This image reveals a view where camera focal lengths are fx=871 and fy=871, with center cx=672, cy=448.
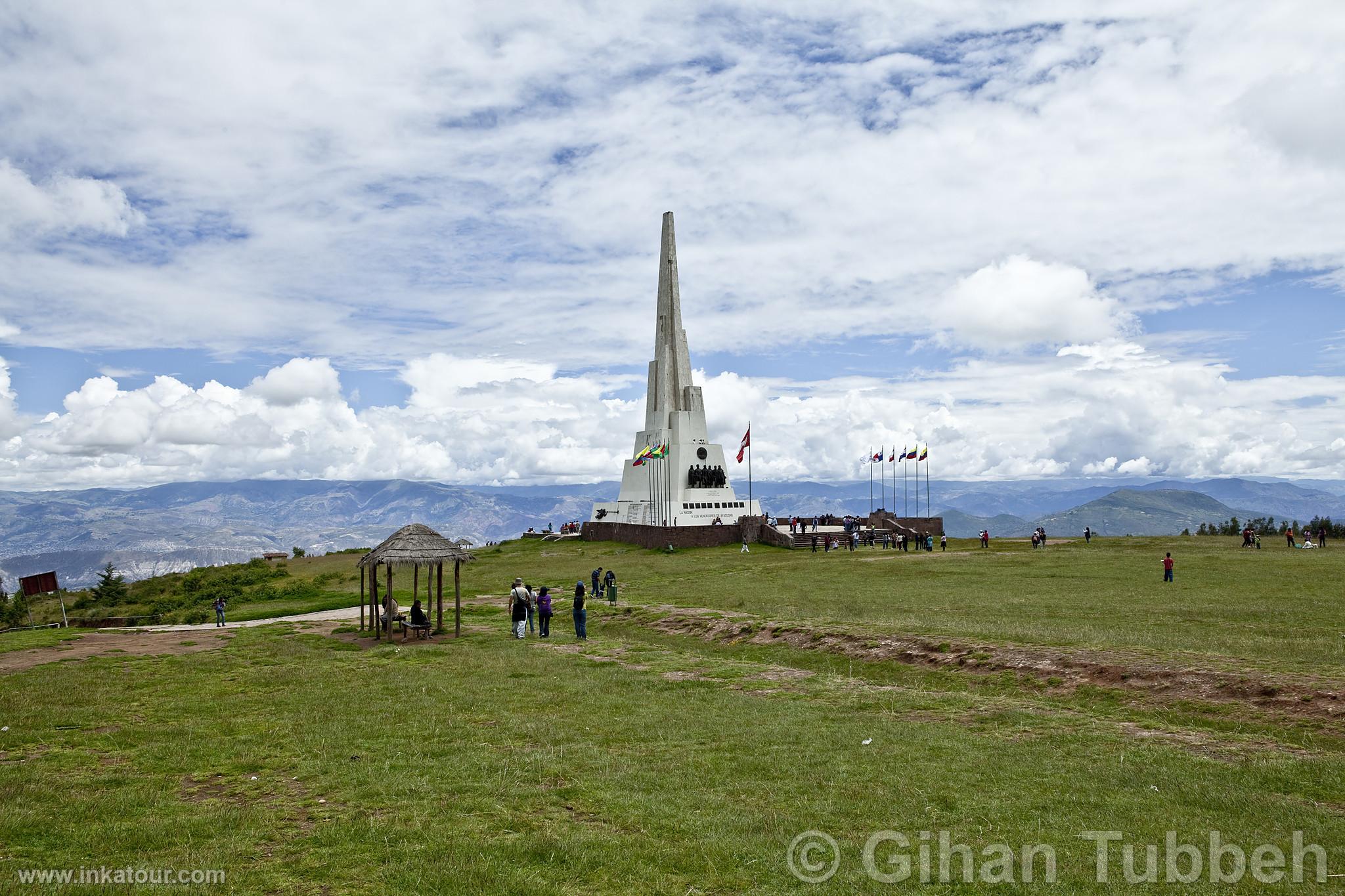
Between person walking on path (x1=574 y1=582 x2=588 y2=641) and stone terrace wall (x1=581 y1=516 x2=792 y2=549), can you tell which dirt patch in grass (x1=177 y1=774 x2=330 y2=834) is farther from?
stone terrace wall (x1=581 y1=516 x2=792 y2=549)

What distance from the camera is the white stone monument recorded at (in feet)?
240

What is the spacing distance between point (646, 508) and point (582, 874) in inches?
2664

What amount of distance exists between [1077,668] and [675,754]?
8695 millimetres

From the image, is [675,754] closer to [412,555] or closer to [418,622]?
[412,555]

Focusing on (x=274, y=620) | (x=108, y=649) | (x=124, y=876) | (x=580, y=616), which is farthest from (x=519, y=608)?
(x=124, y=876)

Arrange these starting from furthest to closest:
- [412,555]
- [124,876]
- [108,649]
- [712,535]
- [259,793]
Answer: [712,535] → [412,555] → [108,649] → [259,793] → [124,876]

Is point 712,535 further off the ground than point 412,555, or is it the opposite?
point 412,555

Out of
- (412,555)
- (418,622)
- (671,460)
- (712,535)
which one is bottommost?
(418,622)

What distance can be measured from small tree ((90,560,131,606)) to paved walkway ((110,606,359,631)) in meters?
15.8

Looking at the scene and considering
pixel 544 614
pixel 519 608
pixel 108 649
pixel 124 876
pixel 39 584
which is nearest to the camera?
pixel 124 876

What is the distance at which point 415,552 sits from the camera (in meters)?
24.2

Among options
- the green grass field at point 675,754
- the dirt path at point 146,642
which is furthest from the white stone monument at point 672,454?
the green grass field at point 675,754

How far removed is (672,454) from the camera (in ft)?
243

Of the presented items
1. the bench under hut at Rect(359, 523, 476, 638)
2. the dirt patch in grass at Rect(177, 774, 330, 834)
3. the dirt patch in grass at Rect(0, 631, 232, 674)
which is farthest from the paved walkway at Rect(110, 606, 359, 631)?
the dirt patch in grass at Rect(177, 774, 330, 834)
